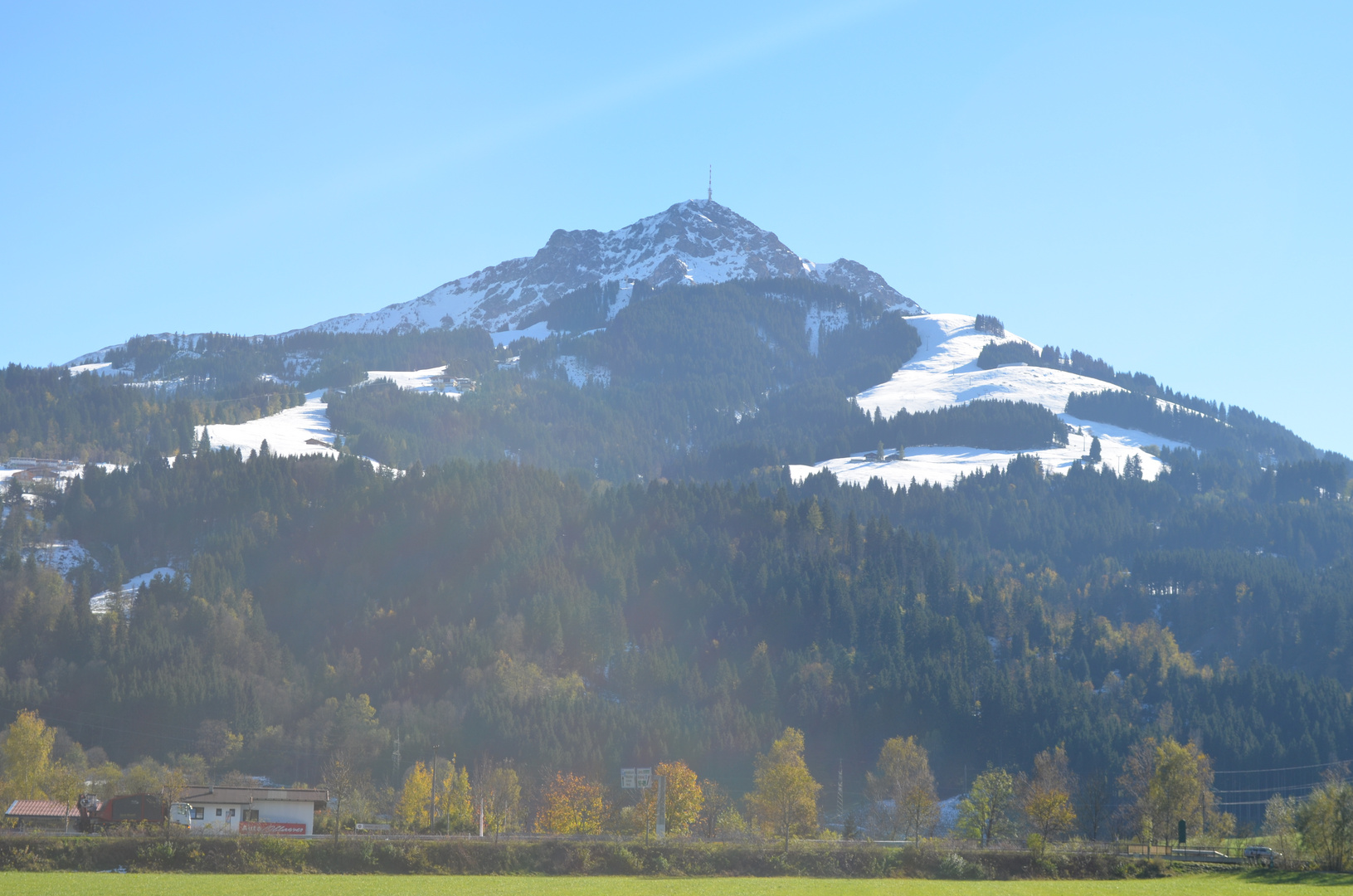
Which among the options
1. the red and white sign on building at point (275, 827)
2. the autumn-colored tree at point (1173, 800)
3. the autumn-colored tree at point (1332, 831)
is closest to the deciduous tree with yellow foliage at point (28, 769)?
the red and white sign on building at point (275, 827)

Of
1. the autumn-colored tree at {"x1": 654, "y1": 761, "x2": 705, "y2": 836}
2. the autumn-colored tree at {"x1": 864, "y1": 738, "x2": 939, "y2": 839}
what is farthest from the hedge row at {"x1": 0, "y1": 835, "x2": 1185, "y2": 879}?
the autumn-colored tree at {"x1": 654, "y1": 761, "x2": 705, "y2": 836}

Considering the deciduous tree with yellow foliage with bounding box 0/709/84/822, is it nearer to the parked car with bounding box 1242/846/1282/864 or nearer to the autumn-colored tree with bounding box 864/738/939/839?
the autumn-colored tree with bounding box 864/738/939/839

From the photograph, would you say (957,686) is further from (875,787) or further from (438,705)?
(438,705)

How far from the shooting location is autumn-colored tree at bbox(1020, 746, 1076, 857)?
391 feet

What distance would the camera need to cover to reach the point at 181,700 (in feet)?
582

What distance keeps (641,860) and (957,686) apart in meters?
99.3

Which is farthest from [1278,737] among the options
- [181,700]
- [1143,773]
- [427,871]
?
[181,700]

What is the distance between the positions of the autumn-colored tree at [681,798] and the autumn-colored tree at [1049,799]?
35922 millimetres

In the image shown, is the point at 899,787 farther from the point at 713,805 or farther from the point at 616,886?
the point at 616,886

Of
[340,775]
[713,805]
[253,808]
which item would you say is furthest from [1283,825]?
[340,775]

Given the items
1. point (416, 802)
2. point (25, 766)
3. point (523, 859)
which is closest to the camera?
point (523, 859)

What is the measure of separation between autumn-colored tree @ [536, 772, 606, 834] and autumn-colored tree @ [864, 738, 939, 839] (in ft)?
108

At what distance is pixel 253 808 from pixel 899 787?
78.0m

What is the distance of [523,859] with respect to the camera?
95.7m
